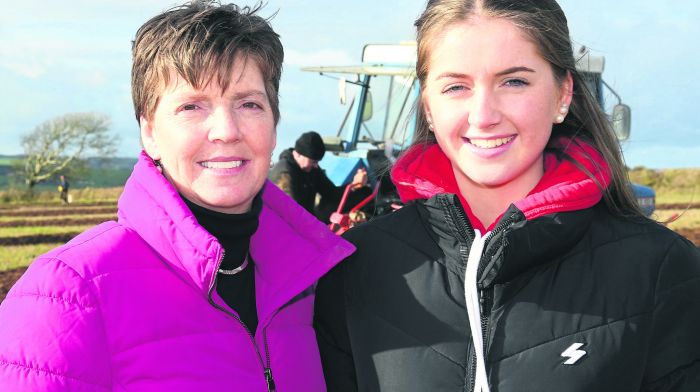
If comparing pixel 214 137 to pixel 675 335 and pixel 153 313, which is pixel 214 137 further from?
pixel 675 335

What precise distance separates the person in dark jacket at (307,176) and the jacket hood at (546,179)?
18.1 ft

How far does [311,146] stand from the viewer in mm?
8117

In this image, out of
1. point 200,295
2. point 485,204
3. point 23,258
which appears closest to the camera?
point 200,295

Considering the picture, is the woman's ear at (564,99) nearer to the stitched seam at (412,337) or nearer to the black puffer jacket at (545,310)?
the black puffer jacket at (545,310)

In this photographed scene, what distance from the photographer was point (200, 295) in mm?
1894

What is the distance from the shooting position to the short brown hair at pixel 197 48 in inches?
74.0

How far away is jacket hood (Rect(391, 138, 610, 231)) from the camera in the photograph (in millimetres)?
1875

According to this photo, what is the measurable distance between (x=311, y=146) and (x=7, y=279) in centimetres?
464

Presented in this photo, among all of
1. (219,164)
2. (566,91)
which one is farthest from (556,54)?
(219,164)

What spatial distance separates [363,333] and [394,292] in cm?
13

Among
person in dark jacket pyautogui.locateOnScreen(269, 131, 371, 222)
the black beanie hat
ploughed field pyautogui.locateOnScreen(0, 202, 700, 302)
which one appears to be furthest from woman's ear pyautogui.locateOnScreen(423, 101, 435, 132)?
ploughed field pyautogui.locateOnScreen(0, 202, 700, 302)

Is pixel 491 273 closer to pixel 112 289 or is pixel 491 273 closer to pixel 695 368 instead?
pixel 695 368

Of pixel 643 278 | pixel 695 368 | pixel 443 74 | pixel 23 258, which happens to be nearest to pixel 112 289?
pixel 443 74

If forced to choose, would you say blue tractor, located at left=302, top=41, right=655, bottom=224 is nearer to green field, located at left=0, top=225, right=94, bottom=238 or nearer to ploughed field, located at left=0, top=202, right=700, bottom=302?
ploughed field, located at left=0, top=202, right=700, bottom=302
